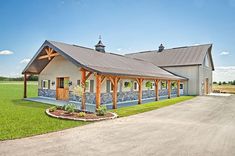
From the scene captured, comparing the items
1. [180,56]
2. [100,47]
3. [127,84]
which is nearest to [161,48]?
[180,56]

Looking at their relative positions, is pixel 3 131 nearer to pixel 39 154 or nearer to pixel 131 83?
pixel 39 154

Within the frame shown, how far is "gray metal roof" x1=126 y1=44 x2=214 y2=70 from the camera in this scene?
24453mm

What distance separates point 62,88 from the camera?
605 inches

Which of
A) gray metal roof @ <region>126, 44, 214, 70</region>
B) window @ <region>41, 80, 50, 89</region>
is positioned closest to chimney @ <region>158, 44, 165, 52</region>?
gray metal roof @ <region>126, 44, 214, 70</region>

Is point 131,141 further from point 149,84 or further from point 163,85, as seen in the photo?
point 163,85

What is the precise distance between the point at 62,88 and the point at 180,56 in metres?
17.8

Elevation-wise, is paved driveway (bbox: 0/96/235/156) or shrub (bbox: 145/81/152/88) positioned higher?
shrub (bbox: 145/81/152/88)

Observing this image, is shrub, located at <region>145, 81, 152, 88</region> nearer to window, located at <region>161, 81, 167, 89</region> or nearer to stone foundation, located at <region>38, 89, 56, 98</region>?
window, located at <region>161, 81, 167, 89</region>

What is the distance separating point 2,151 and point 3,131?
1884mm

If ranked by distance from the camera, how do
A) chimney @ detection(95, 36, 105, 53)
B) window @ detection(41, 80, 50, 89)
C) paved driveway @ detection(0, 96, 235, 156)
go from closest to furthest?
paved driveway @ detection(0, 96, 235, 156) → window @ detection(41, 80, 50, 89) → chimney @ detection(95, 36, 105, 53)

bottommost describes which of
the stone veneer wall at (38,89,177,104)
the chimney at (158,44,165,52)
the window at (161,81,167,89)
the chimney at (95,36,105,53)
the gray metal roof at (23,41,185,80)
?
the stone veneer wall at (38,89,177,104)

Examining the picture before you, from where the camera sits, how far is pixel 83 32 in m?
15.0

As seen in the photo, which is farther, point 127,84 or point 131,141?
point 127,84

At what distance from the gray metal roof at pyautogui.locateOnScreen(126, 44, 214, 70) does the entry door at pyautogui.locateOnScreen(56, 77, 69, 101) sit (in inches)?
605
